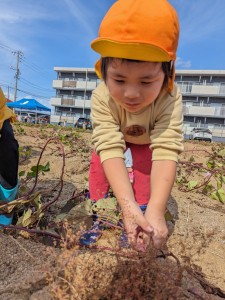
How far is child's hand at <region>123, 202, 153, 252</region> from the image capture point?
1005mm

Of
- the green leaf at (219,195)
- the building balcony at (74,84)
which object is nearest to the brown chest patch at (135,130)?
the green leaf at (219,195)

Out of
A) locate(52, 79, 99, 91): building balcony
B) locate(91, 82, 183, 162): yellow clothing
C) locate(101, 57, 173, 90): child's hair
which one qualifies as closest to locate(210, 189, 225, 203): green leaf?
locate(91, 82, 183, 162): yellow clothing

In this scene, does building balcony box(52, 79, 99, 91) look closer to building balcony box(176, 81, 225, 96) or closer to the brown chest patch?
building balcony box(176, 81, 225, 96)

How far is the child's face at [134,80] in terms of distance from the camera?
1221mm

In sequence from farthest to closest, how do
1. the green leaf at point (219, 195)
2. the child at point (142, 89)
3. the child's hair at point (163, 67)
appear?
1. the green leaf at point (219, 195)
2. the child's hair at point (163, 67)
3. the child at point (142, 89)

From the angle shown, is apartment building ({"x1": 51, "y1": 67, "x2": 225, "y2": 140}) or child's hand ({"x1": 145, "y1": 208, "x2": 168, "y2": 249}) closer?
child's hand ({"x1": 145, "y1": 208, "x2": 168, "y2": 249})

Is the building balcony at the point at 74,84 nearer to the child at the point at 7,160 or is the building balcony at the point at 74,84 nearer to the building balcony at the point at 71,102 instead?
the building balcony at the point at 71,102

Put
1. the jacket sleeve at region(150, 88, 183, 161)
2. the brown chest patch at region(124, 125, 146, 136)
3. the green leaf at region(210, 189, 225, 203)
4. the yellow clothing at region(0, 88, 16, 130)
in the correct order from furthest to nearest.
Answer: the green leaf at region(210, 189, 225, 203), the yellow clothing at region(0, 88, 16, 130), the brown chest patch at region(124, 125, 146, 136), the jacket sleeve at region(150, 88, 183, 161)

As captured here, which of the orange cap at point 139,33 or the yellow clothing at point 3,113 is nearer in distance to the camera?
the orange cap at point 139,33

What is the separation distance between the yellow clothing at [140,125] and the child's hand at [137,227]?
35 cm

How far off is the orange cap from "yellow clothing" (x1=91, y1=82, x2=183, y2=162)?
0.35 meters

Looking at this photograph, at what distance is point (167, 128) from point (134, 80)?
1.24ft

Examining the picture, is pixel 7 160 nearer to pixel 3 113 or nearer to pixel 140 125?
pixel 3 113

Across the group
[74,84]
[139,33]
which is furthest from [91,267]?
[74,84]
